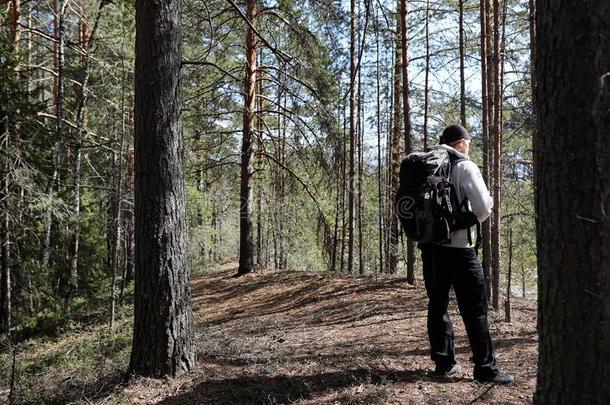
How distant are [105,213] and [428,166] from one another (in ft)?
41.9

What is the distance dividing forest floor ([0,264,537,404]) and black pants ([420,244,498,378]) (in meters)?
0.24

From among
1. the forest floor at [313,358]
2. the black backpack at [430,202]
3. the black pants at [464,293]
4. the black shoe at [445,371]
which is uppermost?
the black backpack at [430,202]

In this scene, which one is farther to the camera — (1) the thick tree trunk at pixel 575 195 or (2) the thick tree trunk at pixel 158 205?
(2) the thick tree trunk at pixel 158 205

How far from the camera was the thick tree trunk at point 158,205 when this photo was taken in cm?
421

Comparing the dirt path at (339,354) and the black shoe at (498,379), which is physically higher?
the black shoe at (498,379)

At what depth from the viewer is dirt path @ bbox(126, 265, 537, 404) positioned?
3.64m

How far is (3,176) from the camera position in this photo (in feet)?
30.0

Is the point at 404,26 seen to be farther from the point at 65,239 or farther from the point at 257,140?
the point at 65,239

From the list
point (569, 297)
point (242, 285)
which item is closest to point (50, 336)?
point (242, 285)

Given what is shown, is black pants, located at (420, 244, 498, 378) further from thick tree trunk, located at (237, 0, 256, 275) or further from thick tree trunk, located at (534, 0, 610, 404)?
thick tree trunk, located at (237, 0, 256, 275)

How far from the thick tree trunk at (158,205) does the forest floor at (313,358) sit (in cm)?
31

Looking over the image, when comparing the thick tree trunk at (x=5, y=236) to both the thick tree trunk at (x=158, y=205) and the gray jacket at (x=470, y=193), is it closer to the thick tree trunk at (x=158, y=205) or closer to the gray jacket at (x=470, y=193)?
the thick tree trunk at (x=158, y=205)

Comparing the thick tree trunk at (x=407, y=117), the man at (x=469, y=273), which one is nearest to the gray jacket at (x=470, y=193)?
the man at (x=469, y=273)

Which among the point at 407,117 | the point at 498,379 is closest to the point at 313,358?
the point at 498,379
